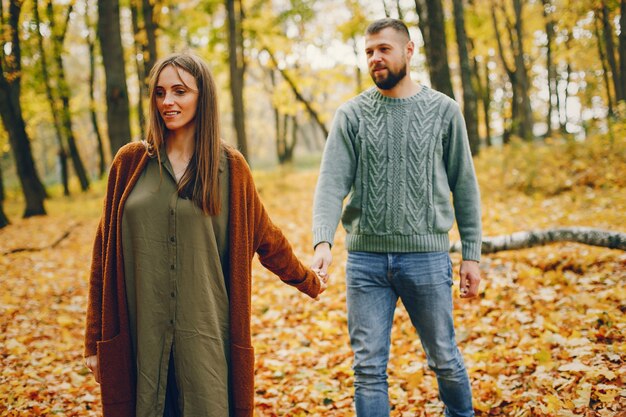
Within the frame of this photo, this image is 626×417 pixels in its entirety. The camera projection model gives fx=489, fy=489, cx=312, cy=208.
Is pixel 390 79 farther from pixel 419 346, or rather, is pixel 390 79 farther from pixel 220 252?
pixel 419 346

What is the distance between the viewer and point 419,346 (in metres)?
4.70

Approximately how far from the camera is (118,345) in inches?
88.9

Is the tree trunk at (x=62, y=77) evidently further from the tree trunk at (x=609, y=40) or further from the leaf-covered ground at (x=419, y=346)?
the tree trunk at (x=609, y=40)

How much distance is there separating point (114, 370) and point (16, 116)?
14.1 metres

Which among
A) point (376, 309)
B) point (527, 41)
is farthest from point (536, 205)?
point (527, 41)

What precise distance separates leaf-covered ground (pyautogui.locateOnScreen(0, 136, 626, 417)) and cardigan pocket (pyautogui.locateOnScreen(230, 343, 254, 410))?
1.62m

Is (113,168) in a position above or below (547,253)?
above

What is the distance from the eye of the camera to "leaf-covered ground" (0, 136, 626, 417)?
145 inches

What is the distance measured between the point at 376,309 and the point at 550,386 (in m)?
1.73

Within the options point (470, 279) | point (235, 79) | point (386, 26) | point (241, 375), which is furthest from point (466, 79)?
point (241, 375)

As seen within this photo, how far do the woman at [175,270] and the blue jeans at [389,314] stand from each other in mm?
712

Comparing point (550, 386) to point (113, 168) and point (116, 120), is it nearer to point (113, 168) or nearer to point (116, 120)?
point (113, 168)

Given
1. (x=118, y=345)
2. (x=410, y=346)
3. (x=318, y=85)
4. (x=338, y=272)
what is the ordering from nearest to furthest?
(x=118, y=345) < (x=410, y=346) < (x=338, y=272) < (x=318, y=85)

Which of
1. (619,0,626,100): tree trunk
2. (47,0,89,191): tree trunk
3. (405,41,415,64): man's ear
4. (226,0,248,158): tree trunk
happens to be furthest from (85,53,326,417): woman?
(47,0,89,191): tree trunk
